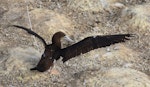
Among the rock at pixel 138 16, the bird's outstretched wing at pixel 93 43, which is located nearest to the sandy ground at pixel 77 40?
the rock at pixel 138 16

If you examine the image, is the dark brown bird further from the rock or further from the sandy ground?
the rock

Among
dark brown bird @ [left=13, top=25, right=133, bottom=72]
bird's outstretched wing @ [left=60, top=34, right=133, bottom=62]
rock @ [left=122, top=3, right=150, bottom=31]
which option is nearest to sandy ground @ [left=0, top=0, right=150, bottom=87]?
rock @ [left=122, top=3, right=150, bottom=31]

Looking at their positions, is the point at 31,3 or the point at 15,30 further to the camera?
the point at 31,3

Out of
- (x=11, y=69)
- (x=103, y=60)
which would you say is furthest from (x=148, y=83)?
(x=11, y=69)

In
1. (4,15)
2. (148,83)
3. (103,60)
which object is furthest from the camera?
(4,15)

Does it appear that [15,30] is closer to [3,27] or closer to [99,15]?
[3,27]
